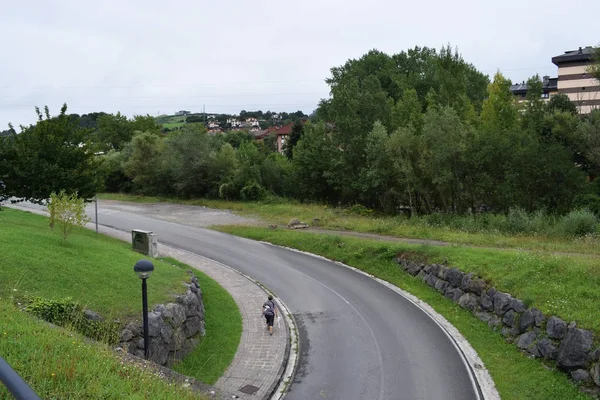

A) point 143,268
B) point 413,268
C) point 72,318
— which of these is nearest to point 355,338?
point 413,268

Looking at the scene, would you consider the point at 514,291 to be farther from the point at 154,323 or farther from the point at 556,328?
the point at 154,323

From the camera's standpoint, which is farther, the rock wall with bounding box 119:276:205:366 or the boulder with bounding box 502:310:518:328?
the boulder with bounding box 502:310:518:328

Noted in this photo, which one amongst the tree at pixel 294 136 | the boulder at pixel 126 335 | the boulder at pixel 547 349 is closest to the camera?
the boulder at pixel 126 335

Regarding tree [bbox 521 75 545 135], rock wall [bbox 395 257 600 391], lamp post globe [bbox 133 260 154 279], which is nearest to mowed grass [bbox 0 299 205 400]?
lamp post globe [bbox 133 260 154 279]

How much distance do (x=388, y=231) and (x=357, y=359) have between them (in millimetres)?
15581

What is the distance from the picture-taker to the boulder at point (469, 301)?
18250mm

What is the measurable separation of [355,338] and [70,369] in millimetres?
11636

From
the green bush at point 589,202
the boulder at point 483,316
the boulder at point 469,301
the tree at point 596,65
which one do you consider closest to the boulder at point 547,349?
the boulder at point 483,316

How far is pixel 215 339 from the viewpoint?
15.8m

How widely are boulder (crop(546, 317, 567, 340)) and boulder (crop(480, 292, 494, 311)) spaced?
9.91 ft

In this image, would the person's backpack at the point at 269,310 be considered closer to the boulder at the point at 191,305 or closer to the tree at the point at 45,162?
the boulder at the point at 191,305

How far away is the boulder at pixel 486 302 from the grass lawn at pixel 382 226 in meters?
6.10

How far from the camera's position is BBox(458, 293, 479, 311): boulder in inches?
719

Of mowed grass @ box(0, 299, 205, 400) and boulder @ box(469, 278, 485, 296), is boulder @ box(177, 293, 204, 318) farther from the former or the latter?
boulder @ box(469, 278, 485, 296)
